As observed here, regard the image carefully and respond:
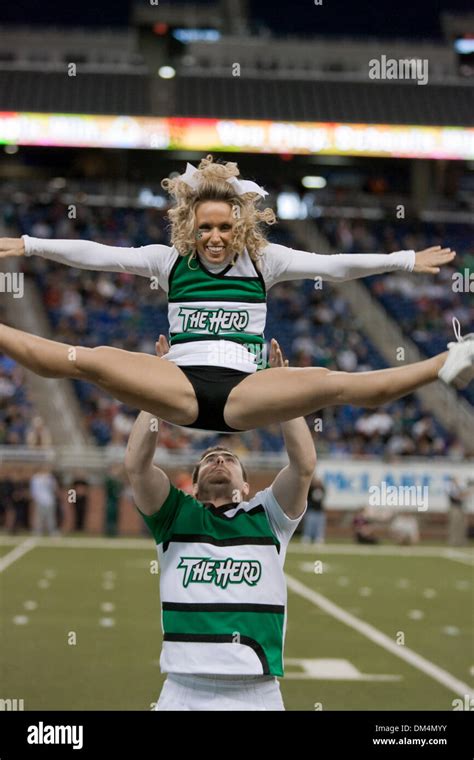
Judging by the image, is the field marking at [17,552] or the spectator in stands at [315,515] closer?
the field marking at [17,552]

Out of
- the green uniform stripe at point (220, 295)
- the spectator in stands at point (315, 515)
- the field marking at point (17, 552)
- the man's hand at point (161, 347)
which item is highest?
the green uniform stripe at point (220, 295)

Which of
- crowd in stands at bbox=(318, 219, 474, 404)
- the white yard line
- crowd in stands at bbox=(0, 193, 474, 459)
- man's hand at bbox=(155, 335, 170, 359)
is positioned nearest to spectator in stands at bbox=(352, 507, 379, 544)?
the white yard line

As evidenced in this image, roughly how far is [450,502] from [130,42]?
55.6 ft

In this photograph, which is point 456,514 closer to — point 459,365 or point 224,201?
point 224,201

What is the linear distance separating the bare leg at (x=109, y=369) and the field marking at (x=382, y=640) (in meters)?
5.22

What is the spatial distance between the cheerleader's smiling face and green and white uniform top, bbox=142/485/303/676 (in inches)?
38.1

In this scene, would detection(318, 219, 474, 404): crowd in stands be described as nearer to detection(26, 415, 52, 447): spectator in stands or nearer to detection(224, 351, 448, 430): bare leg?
detection(26, 415, 52, 447): spectator in stands

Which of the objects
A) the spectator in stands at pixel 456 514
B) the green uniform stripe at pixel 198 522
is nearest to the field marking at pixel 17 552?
the spectator in stands at pixel 456 514

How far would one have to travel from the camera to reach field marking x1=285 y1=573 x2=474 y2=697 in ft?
A: 30.5

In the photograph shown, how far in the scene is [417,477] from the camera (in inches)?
944

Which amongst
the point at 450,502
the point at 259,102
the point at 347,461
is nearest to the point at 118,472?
the point at 347,461

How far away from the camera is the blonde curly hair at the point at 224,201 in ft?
15.3

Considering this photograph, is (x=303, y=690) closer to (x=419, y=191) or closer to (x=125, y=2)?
(x=419, y=191)

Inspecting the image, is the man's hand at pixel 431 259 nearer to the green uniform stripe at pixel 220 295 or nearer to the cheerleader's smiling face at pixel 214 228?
the green uniform stripe at pixel 220 295
